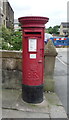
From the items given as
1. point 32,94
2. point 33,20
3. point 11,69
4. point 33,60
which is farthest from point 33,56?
point 11,69

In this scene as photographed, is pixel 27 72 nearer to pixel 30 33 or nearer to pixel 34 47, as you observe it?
pixel 34 47

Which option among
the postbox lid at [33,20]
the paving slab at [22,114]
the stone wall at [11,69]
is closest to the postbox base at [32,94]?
the paving slab at [22,114]

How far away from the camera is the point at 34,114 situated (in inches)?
109

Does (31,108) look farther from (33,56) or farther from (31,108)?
(33,56)

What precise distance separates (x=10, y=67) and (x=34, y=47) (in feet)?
3.66

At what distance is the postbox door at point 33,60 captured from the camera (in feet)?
9.66

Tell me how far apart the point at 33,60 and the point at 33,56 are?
0.27 feet

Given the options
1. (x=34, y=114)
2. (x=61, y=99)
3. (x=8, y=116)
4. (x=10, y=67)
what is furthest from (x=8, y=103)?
(x=61, y=99)

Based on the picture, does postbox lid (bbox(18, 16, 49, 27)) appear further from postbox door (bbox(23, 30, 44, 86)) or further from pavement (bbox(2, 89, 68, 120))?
pavement (bbox(2, 89, 68, 120))

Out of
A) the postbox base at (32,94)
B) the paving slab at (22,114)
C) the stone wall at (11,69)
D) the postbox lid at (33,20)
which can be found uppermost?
the postbox lid at (33,20)

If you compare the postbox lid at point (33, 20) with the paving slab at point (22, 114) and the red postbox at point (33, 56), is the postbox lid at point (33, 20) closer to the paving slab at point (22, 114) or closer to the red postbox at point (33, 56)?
the red postbox at point (33, 56)

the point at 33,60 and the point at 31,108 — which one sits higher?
the point at 33,60

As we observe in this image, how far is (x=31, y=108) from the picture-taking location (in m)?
2.97

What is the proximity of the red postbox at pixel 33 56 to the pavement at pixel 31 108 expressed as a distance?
0.55ft
